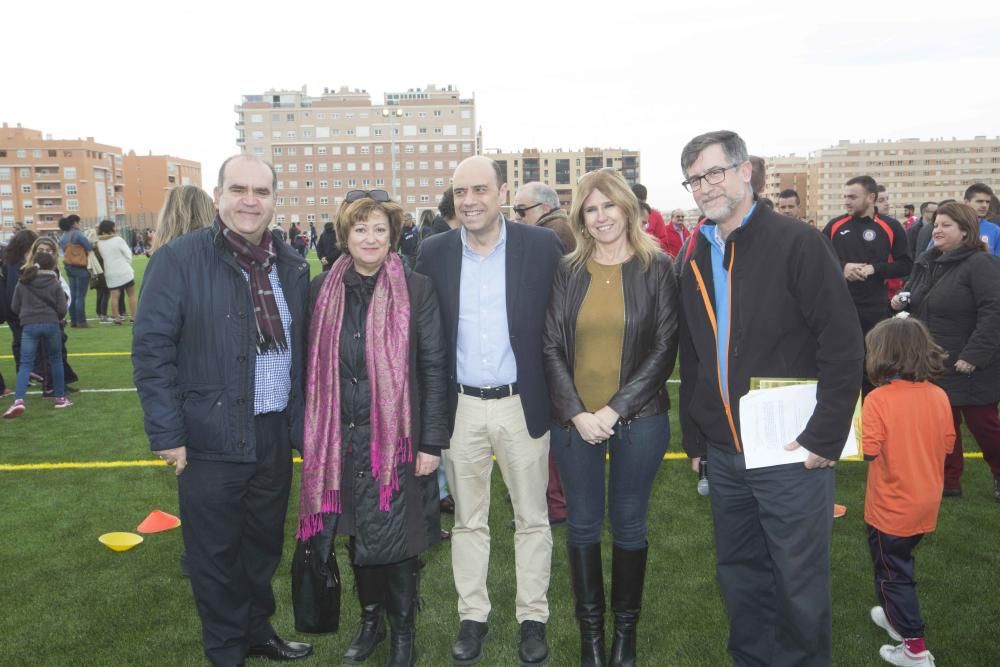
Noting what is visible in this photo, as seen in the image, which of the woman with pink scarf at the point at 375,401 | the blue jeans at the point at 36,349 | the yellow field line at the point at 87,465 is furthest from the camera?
the blue jeans at the point at 36,349

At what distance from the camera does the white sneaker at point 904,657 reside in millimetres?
3082

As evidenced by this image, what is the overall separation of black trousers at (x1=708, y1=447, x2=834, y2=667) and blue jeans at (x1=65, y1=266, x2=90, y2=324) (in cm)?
1427

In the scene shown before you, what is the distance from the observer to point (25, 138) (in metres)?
129

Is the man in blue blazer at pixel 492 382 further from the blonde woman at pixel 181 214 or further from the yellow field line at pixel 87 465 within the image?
the yellow field line at pixel 87 465

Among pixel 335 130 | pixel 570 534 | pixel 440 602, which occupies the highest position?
pixel 335 130

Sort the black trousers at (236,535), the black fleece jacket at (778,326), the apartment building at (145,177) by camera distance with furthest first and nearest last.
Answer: the apartment building at (145,177)
the black trousers at (236,535)
the black fleece jacket at (778,326)

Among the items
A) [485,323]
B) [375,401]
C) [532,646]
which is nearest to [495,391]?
[485,323]

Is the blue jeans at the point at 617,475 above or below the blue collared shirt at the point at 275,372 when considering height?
below

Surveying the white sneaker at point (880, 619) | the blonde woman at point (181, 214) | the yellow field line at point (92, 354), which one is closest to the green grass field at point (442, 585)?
the white sneaker at point (880, 619)

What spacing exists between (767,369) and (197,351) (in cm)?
218

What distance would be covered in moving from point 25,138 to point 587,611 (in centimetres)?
15582

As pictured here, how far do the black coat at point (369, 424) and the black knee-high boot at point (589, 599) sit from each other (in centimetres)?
69

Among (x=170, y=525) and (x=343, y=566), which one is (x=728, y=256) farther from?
(x=170, y=525)

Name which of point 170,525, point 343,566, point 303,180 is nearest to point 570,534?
point 343,566
